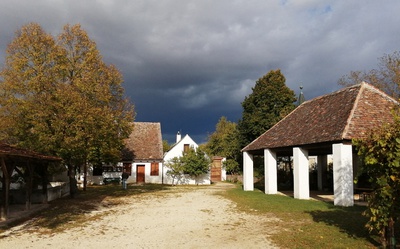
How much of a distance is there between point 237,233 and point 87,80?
12.9 metres

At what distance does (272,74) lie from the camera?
35219mm

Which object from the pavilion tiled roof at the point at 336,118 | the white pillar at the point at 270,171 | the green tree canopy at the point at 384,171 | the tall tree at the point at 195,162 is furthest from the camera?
the tall tree at the point at 195,162

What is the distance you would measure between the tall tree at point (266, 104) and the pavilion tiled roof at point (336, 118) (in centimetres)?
1208

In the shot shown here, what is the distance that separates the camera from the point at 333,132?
49.8ft

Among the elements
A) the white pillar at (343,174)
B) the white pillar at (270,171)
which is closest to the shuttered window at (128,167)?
the white pillar at (270,171)

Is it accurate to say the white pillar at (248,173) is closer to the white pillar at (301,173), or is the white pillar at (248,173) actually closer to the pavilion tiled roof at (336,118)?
the pavilion tiled roof at (336,118)

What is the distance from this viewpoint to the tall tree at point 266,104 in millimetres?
34188

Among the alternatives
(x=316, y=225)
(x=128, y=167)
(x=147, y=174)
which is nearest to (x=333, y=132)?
(x=316, y=225)

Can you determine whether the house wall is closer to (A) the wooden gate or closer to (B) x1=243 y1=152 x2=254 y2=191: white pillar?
(A) the wooden gate

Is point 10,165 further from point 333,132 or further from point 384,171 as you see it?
point 333,132

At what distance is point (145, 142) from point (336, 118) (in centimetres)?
2370

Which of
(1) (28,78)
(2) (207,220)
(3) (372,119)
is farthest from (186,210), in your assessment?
(1) (28,78)

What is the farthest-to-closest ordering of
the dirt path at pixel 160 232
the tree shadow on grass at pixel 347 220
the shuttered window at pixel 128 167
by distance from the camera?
the shuttered window at pixel 128 167 < the tree shadow on grass at pixel 347 220 < the dirt path at pixel 160 232

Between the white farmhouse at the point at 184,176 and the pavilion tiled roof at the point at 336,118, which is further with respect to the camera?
the white farmhouse at the point at 184,176
